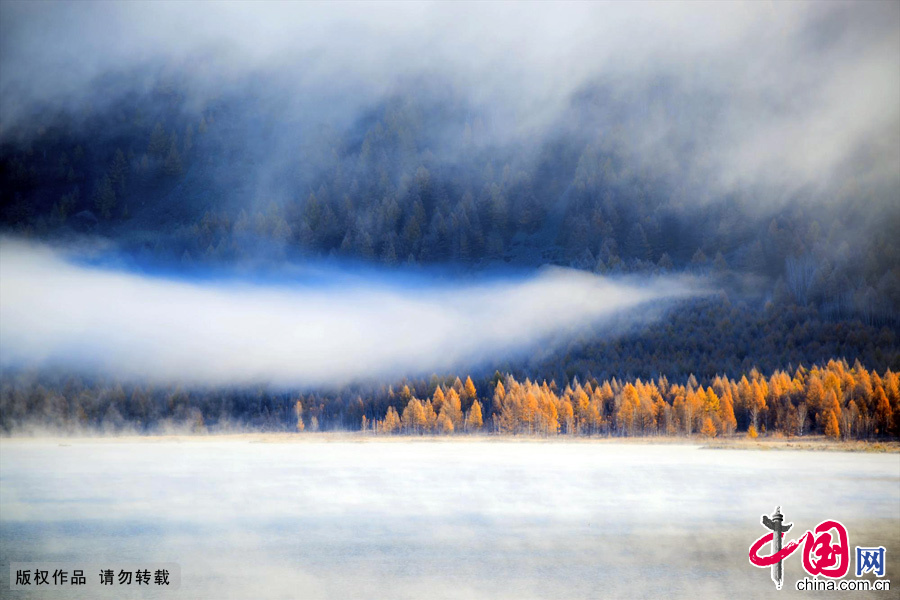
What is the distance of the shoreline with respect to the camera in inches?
3076

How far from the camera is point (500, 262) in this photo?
634 ft

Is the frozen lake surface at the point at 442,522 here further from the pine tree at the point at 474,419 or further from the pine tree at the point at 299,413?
the pine tree at the point at 299,413

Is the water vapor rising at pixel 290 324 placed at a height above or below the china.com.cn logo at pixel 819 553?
above

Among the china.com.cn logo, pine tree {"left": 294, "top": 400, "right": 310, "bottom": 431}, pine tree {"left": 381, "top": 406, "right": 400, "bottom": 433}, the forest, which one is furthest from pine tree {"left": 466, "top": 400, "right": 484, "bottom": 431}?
the china.com.cn logo

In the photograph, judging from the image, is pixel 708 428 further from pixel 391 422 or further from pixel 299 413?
pixel 299 413

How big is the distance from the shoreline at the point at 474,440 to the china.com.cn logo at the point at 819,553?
46.2 meters

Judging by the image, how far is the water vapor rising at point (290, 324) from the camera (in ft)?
445

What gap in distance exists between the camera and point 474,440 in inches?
3556

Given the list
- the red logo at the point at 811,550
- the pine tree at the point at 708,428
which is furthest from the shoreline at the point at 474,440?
the red logo at the point at 811,550

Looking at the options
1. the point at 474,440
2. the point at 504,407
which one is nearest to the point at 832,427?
the point at 504,407

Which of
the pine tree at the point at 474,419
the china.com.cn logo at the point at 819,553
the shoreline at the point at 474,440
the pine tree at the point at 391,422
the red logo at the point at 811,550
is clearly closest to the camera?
the china.com.cn logo at the point at 819,553

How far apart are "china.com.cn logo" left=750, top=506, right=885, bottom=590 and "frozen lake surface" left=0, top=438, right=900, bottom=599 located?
563 mm

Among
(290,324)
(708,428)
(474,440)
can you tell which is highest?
(290,324)

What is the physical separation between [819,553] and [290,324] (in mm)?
154843
